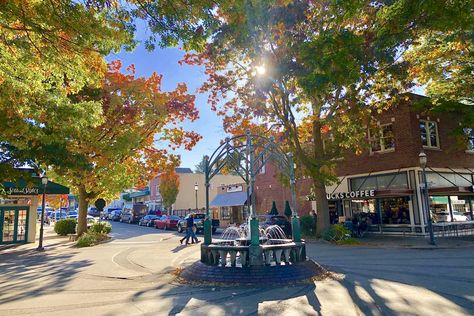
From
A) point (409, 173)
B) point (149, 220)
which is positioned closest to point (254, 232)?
point (409, 173)

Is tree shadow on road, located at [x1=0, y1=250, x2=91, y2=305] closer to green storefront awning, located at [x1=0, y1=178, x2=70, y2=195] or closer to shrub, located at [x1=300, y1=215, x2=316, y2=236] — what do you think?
green storefront awning, located at [x1=0, y1=178, x2=70, y2=195]

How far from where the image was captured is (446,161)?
23438mm

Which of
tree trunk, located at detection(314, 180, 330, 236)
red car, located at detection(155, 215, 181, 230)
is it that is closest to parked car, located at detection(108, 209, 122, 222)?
red car, located at detection(155, 215, 181, 230)

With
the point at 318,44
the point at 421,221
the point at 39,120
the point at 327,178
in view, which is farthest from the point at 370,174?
the point at 39,120

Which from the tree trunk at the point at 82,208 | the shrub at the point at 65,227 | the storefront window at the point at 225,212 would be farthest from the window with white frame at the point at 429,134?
the shrub at the point at 65,227

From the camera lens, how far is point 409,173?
2220 centimetres

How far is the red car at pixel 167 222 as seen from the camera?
36.5 meters

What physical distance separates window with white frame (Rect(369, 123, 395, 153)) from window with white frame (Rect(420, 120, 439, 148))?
1.78m

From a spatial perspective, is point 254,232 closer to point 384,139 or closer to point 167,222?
point 384,139

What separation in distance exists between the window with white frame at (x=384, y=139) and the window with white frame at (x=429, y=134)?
178cm

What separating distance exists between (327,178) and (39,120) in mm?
14042

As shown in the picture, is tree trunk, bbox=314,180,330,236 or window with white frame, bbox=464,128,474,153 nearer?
tree trunk, bbox=314,180,330,236

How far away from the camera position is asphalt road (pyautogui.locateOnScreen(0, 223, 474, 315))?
7250 mm

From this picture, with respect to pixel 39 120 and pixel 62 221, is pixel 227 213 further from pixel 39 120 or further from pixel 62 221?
pixel 39 120
